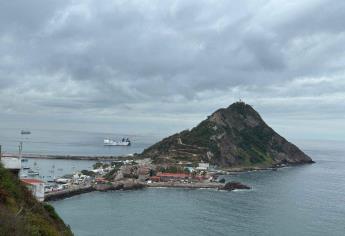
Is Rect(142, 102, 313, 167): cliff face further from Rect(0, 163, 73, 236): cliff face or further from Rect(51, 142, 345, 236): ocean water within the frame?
Rect(0, 163, 73, 236): cliff face

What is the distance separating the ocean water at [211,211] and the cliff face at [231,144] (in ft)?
148

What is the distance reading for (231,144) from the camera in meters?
167

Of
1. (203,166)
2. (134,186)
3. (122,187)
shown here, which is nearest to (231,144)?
(203,166)

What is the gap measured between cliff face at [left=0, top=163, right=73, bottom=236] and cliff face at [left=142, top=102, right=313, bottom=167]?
117431 mm

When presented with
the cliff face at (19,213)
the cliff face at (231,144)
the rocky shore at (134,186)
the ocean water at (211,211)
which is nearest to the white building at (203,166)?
the cliff face at (231,144)

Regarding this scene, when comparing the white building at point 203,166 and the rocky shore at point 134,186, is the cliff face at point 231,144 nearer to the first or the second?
the white building at point 203,166

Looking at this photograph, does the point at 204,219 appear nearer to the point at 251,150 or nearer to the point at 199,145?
the point at 199,145

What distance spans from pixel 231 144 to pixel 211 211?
93419 mm

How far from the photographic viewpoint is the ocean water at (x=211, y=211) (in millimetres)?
61562

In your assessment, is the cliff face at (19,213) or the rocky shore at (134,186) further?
the rocky shore at (134,186)

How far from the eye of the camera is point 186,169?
417 feet

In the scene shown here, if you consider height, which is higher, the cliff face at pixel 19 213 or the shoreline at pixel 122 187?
the cliff face at pixel 19 213

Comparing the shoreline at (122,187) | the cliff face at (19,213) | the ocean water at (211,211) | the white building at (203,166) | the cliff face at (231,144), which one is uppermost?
the cliff face at (231,144)

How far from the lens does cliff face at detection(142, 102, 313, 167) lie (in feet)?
512
